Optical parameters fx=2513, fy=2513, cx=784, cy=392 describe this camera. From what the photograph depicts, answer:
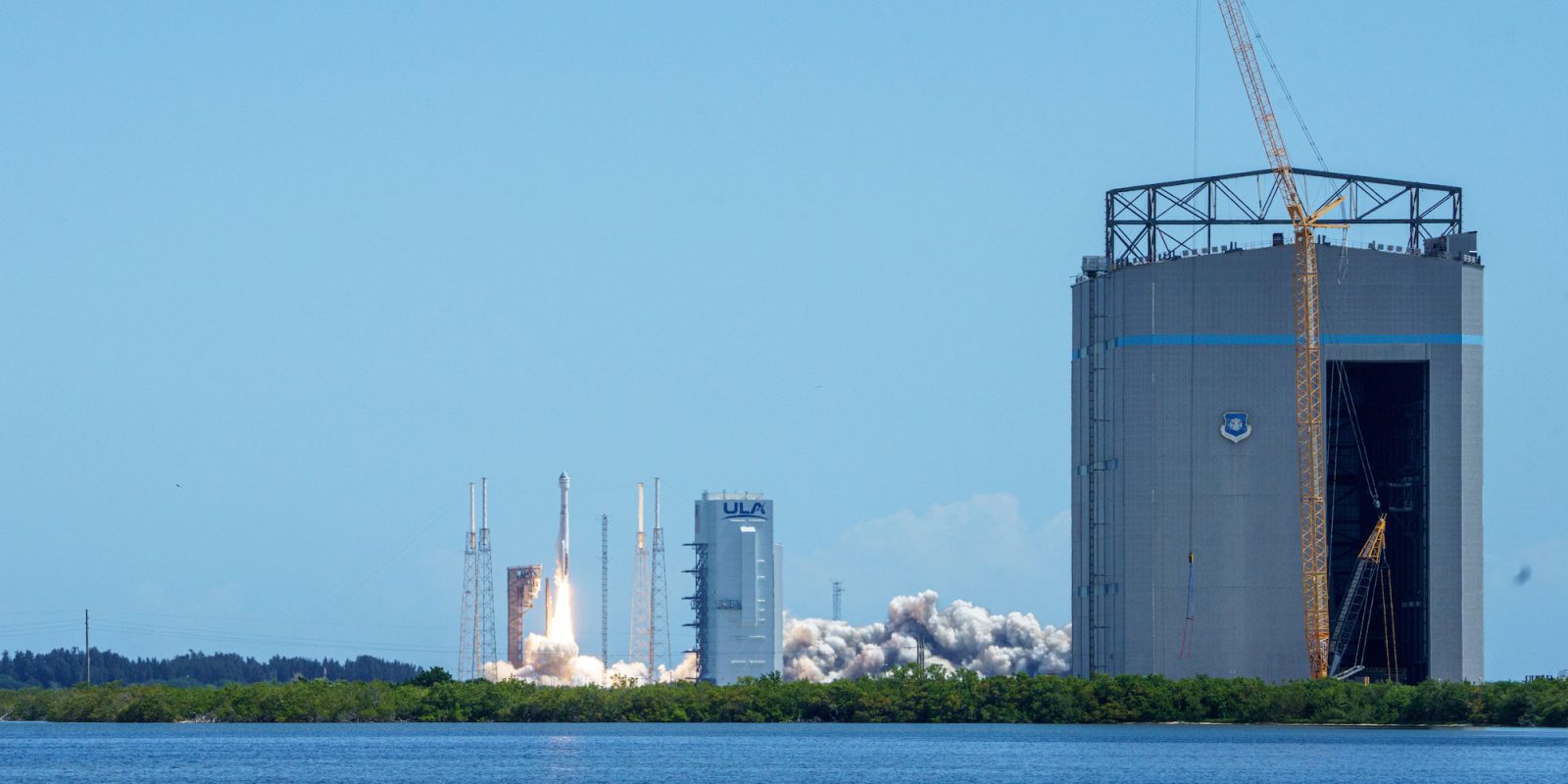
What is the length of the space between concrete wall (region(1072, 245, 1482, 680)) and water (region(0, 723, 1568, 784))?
234 inches

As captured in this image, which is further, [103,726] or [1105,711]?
[103,726]

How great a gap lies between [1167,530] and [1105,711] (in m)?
11.5

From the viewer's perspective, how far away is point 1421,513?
148m

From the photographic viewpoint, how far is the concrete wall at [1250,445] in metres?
146

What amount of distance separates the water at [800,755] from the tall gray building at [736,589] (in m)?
33.7

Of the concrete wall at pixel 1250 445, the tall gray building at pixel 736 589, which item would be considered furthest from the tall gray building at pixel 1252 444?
the tall gray building at pixel 736 589

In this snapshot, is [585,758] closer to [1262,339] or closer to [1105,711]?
[1105,711]

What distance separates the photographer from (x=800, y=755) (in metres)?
124

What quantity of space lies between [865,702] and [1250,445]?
30.2 meters

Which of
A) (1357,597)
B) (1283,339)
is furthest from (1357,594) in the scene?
(1283,339)

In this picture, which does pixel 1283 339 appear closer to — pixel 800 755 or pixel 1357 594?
pixel 1357 594

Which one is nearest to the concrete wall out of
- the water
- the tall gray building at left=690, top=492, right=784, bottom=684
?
the water

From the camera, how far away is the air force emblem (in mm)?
146250

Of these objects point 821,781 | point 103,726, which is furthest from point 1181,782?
point 103,726
